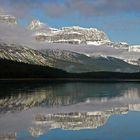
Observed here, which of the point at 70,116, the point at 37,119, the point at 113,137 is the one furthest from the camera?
the point at 70,116

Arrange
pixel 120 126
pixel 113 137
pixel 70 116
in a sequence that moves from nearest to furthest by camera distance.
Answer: pixel 113 137 < pixel 120 126 < pixel 70 116

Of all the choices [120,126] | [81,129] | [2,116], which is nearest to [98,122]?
[120,126]

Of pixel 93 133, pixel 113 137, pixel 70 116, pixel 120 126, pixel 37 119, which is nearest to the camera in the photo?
pixel 113 137

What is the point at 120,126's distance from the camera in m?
28.8

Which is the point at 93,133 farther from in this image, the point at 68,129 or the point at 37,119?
the point at 37,119

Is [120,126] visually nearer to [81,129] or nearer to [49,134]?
[81,129]

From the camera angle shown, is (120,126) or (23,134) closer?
(23,134)

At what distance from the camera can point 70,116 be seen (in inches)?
1377

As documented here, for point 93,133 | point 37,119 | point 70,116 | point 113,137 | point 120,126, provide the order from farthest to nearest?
point 70,116 → point 37,119 → point 120,126 → point 93,133 → point 113,137

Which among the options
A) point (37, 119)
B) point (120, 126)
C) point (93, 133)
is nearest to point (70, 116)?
point (37, 119)

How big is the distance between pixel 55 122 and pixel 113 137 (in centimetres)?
722

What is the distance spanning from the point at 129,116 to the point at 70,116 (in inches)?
169

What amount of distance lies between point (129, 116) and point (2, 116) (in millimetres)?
9040

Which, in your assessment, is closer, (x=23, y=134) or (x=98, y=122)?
(x=23, y=134)
